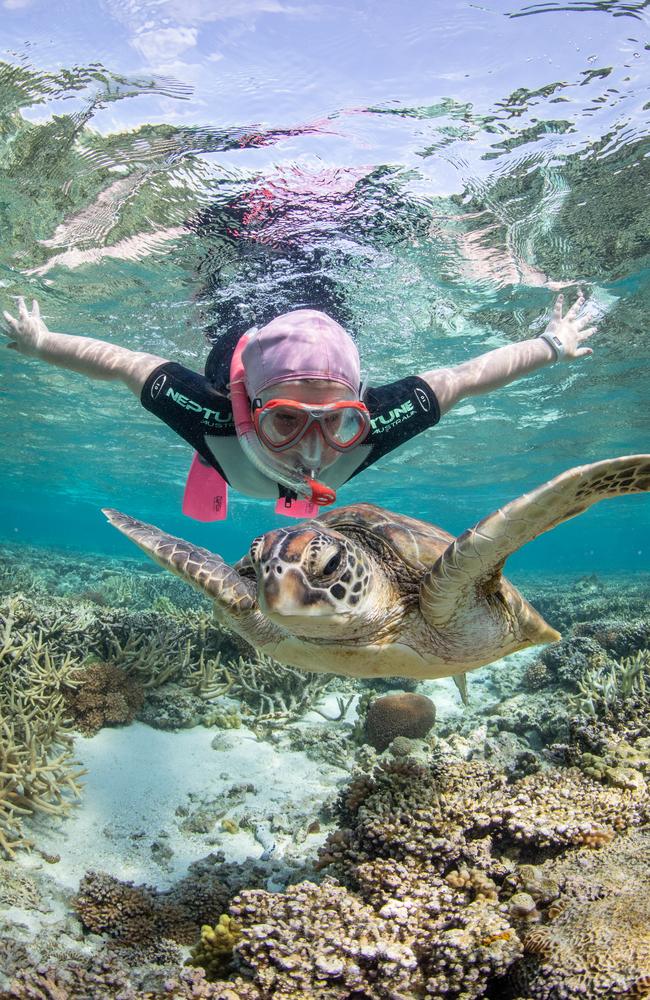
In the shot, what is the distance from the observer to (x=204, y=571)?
139 inches

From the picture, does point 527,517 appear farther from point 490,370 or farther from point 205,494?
point 205,494

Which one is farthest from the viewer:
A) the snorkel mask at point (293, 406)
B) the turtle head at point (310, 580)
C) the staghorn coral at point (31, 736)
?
the staghorn coral at point (31, 736)

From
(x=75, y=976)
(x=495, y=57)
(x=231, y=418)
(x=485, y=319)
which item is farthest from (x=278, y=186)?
(x=75, y=976)

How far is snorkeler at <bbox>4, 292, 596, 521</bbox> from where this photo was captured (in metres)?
3.54

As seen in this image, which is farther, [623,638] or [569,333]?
[623,638]

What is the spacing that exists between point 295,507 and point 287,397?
1084mm

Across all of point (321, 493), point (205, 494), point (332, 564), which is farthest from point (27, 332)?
point (332, 564)

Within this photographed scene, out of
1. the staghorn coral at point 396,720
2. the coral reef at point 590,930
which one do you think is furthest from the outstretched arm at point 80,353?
the coral reef at point 590,930

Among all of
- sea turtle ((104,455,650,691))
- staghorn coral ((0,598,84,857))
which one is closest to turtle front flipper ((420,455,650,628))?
sea turtle ((104,455,650,691))

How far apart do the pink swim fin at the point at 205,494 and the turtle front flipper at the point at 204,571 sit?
3.92ft

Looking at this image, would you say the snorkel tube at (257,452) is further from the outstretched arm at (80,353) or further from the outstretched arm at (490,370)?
the outstretched arm at (490,370)

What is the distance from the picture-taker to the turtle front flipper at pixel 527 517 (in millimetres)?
2279

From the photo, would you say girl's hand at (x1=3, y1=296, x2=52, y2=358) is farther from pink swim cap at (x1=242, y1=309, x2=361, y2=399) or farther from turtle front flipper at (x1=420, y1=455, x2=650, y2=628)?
A: turtle front flipper at (x1=420, y1=455, x2=650, y2=628)

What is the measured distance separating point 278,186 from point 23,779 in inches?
262
